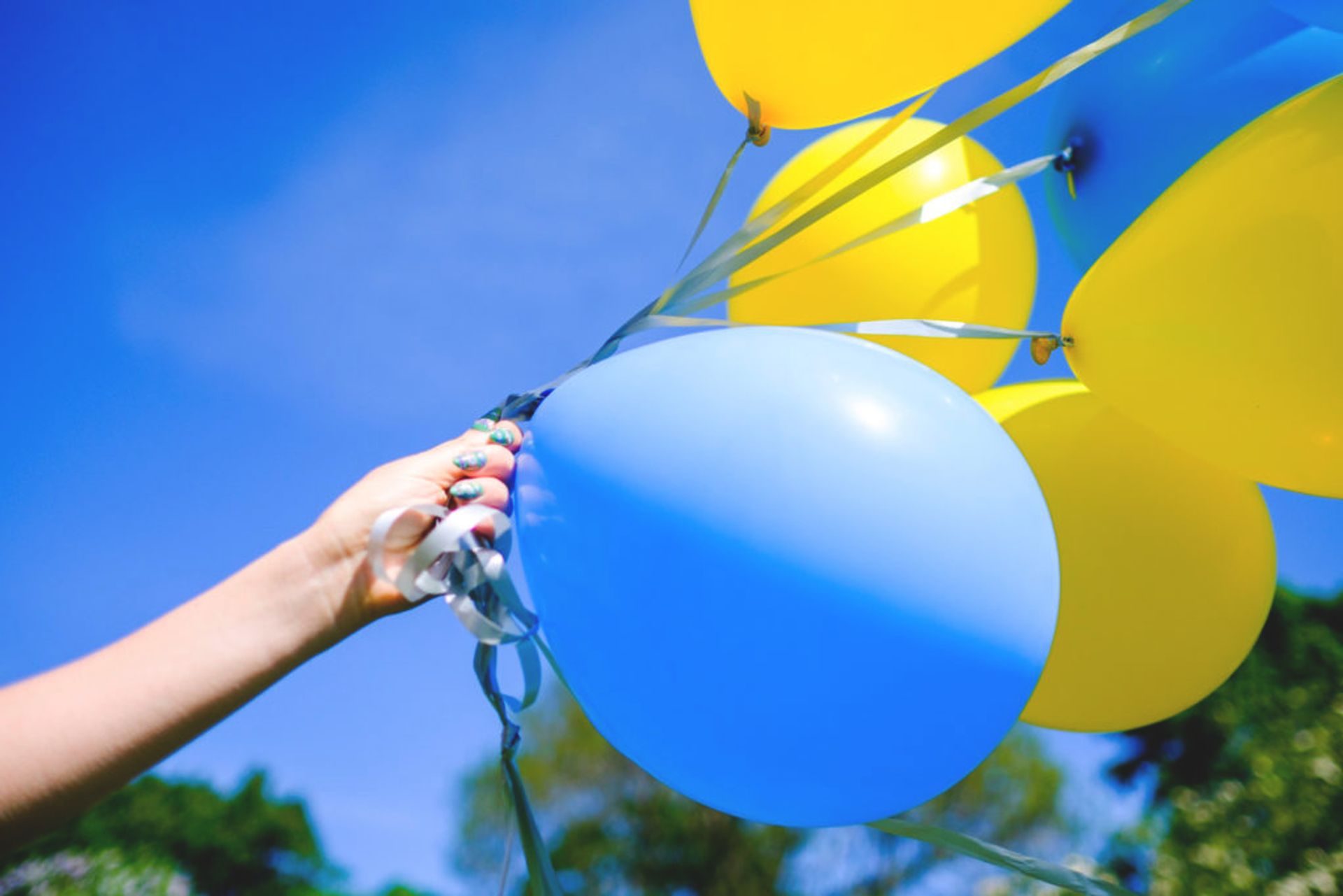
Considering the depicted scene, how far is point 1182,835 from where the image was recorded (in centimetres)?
797

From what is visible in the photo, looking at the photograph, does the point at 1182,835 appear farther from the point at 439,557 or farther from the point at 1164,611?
the point at 439,557

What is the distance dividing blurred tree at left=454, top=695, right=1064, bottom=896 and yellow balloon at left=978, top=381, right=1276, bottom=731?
35.3ft

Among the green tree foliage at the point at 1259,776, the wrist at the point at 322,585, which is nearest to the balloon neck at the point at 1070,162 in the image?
the wrist at the point at 322,585

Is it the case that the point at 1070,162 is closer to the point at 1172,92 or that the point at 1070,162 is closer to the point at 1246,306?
the point at 1172,92

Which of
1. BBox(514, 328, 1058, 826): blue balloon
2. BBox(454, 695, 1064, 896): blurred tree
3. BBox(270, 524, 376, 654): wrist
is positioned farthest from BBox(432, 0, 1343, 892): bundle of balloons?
BBox(454, 695, 1064, 896): blurred tree

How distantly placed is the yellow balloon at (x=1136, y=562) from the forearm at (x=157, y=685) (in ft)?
3.96

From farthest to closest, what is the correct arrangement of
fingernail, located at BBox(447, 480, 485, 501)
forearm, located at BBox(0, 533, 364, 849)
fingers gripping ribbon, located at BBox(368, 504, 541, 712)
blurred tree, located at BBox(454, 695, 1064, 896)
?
blurred tree, located at BBox(454, 695, 1064, 896) → fingernail, located at BBox(447, 480, 485, 501) → fingers gripping ribbon, located at BBox(368, 504, 541, 712) → forearm, located at BBox(0, 533, 364, 849)

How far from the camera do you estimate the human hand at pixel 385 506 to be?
1.17m

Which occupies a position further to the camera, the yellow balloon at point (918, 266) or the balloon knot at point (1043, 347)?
the yellow balloon at point (918, 266)

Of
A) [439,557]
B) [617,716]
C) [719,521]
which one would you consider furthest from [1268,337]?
[439,557]

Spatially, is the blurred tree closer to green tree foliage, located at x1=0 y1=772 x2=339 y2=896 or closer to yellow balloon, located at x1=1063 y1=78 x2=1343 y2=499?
green tree foliage, located at x1=0 y1=772 x2=339 y2=896

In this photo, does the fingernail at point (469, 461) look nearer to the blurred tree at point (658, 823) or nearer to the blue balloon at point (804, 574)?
the blue balloon at point (804, 574)

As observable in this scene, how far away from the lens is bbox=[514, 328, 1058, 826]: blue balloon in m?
1.03

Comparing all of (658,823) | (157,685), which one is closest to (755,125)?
(157,685)
